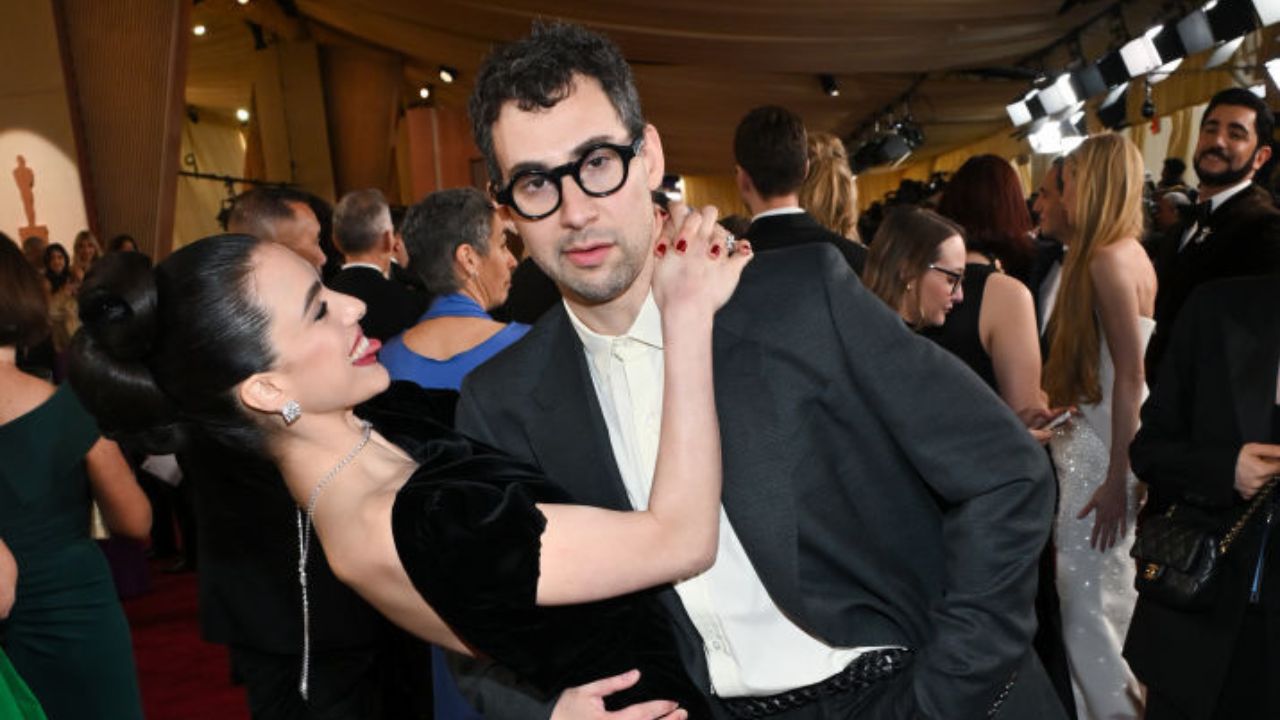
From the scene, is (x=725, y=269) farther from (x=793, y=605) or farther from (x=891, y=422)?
(x=793, y=605)

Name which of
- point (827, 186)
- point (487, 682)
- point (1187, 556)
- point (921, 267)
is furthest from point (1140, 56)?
point (487, 682)

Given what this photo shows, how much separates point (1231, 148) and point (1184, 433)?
1.49m

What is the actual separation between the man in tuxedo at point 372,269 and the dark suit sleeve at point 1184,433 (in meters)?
2.65

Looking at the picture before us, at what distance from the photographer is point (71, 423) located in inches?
103

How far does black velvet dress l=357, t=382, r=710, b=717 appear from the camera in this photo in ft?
4.55

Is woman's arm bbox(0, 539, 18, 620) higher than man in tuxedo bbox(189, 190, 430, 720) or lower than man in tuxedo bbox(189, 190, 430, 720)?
higher

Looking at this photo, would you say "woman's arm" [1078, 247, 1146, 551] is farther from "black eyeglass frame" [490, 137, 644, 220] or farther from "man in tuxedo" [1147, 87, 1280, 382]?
"black eyeglass frame" [490, 137, 644, 220]

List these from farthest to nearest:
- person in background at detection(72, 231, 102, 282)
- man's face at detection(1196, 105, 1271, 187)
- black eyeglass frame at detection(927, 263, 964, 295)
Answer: person in background at detection(72, 231, 102, 282)
man's face at detection(1196, 105, 1271, 187)
black eyeglass frame at detection(927, 263, 964, 295)

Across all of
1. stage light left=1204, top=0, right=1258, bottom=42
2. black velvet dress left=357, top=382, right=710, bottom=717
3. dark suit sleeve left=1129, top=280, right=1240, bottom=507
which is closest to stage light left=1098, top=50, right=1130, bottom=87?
stage light left=1204, top=0, right=1258, bottom=42

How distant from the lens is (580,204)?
1517 mm

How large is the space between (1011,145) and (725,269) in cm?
1764

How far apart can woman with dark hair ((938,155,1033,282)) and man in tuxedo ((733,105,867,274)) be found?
15.5 inches

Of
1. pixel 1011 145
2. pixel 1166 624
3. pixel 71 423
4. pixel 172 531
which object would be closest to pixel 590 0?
pixel 172 531

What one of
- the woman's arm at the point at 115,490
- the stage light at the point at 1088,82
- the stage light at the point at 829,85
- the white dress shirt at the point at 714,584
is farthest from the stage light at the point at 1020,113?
the white dress shirt at the point at 714,584
